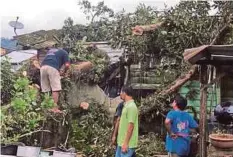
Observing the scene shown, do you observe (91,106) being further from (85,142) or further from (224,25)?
(224,25)

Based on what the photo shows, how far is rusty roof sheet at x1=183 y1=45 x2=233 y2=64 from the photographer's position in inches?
195

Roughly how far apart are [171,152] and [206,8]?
461 cm

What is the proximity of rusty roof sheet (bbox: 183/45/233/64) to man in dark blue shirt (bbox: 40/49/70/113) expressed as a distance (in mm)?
2801

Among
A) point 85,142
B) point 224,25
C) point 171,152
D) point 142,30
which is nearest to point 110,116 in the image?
point 85,142

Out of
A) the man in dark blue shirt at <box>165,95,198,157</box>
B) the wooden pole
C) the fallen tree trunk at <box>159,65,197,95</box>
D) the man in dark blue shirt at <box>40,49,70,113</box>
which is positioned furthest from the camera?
the fallen tree trunk at <box>159,65,197,95</box>

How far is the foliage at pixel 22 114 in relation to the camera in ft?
20.3

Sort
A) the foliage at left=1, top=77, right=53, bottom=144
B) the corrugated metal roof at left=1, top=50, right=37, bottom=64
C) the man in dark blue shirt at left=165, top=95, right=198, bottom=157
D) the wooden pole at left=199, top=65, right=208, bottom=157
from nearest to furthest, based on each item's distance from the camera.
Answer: the man in dark blue shirt at left=165, top=95, right=198, bottom=157 → the wooden pole at left=199, top=65, right=208, bottom=157 → the foliage at left=1, top=77, right=53, bottom=144 → the corrugated metal roof at left=1, top=50, right=37, bottom=64

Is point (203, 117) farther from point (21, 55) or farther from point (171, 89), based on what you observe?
point (21, 55)

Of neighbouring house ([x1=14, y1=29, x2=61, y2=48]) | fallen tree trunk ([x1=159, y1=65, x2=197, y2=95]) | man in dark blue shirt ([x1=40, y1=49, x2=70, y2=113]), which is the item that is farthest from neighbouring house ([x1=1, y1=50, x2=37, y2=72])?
fallen tree trunk ([x1=159, y1=65, x2=197, y2=95])

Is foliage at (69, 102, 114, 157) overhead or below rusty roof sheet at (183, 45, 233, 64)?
below

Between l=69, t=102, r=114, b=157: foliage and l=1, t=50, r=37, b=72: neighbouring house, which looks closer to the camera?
l=69, t=102, r=114, b=157: foliage

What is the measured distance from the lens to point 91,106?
28.9 ft

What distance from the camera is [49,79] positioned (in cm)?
745

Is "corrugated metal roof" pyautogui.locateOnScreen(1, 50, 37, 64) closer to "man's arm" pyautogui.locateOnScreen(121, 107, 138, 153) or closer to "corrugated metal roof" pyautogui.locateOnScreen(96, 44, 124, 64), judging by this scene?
"corrugated metal roof" pyautogui.locateOnScreen(96, 44, 124, 64)
